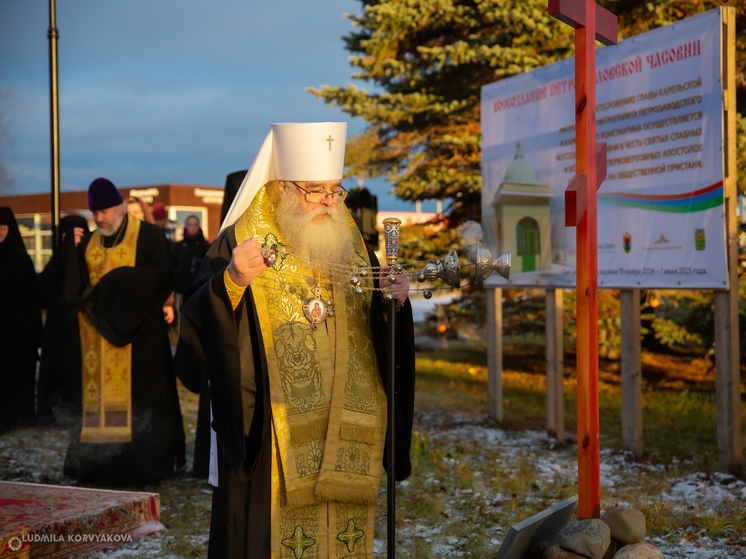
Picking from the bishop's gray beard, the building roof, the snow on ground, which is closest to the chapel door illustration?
the building roof

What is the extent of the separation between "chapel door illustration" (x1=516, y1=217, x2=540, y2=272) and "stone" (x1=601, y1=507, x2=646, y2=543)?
3.47 m

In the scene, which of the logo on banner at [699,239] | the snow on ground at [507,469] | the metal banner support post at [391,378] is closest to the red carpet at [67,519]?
the snow on ground at [507,469]

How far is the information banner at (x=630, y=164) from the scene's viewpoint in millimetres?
5039

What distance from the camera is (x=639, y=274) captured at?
5.54 m

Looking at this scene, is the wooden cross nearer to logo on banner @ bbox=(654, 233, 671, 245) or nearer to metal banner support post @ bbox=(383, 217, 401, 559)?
metal banner support post @ bbox=(383, 217, 401, 559)

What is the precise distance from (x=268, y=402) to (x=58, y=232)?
157 inches

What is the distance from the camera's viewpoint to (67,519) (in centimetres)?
361

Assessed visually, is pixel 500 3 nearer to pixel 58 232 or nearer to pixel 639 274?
pixel 639 274

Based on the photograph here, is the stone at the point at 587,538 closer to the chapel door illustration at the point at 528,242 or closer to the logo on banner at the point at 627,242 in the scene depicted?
the logo on banner at the point at 627,242

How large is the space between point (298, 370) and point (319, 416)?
0.22 metres

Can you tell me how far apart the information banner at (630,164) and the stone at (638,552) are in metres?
2.50

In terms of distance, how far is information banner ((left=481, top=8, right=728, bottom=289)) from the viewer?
16.5 ft

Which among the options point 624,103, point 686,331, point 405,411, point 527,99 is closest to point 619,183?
point 624,103

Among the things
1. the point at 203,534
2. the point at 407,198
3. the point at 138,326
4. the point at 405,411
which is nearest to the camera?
the point at 405,411
